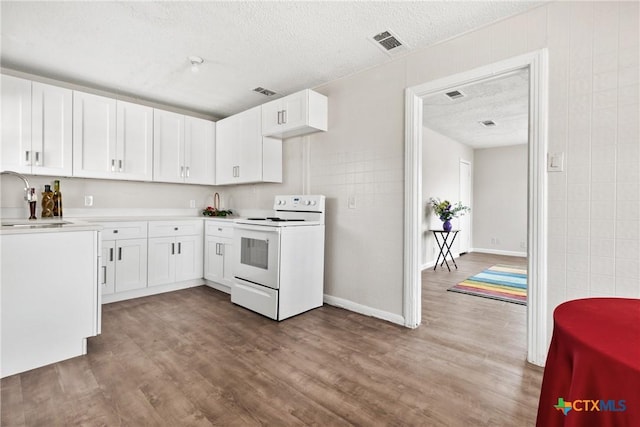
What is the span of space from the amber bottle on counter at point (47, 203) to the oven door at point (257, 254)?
193 centimetres

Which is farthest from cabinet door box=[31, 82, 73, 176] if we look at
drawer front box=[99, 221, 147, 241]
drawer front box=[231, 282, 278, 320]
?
drawer front box=[231, 282, 278, 320]

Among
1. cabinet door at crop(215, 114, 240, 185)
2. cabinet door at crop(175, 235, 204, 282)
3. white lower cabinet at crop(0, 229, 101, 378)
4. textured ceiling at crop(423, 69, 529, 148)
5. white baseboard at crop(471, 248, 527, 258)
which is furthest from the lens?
white baseboard at crop(471, 248, 527, 258)

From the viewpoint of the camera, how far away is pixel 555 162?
2.08 metres

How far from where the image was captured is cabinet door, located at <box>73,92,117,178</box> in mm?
3371

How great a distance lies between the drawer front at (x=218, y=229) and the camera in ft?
12.6

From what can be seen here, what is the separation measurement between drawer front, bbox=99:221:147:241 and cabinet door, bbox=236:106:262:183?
4.22 ft

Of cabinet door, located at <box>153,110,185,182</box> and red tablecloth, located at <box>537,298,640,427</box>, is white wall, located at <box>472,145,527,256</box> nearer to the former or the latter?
cabinet door, located at <box>153,110,185,182</box>

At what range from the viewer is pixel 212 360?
7.16 feet

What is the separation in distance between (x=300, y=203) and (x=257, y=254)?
764mm

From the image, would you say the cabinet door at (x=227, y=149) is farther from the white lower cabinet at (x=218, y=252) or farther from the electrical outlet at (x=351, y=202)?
the electrical outlet at (x=351, y=202)

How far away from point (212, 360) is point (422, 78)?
9.28 feet

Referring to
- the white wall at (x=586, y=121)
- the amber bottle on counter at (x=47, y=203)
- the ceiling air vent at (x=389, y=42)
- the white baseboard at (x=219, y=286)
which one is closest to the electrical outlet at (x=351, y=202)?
the white wall at (x=586, y=121)

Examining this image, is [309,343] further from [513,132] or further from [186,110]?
[513,132]

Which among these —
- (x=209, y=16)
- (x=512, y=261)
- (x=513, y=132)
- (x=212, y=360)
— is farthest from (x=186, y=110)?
(x=512, y=261)
